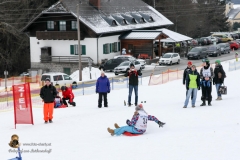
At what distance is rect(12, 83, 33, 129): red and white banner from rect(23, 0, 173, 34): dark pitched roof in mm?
35233

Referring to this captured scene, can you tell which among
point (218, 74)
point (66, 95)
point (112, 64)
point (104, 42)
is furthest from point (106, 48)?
point (218, 74)

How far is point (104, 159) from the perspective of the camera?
37.9 feet

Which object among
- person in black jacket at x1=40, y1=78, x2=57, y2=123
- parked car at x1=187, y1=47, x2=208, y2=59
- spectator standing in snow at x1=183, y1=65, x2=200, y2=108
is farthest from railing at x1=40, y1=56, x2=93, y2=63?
person in black jacket at x1=40, y1=78, x2=57, y2=123

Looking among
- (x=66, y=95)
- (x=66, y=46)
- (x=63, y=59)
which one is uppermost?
(x=66, y=46)

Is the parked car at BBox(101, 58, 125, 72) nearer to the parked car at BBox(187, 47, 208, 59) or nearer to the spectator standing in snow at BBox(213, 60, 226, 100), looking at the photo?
the parked car at BBox(187, 47, 208, 59)

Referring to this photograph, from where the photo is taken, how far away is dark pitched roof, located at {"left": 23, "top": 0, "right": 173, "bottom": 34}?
179 feet

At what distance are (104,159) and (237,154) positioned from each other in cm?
303

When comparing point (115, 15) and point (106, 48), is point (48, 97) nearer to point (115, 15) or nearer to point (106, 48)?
point (106, 48)

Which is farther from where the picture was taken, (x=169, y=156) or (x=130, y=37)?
(x=130, y=37)

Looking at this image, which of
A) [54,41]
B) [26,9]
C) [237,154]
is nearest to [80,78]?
[54,41]

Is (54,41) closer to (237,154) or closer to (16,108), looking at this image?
(16,108)

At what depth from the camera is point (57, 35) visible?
55312 mm

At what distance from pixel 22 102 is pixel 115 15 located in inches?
1683

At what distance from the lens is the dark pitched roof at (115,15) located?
54.5 metres
